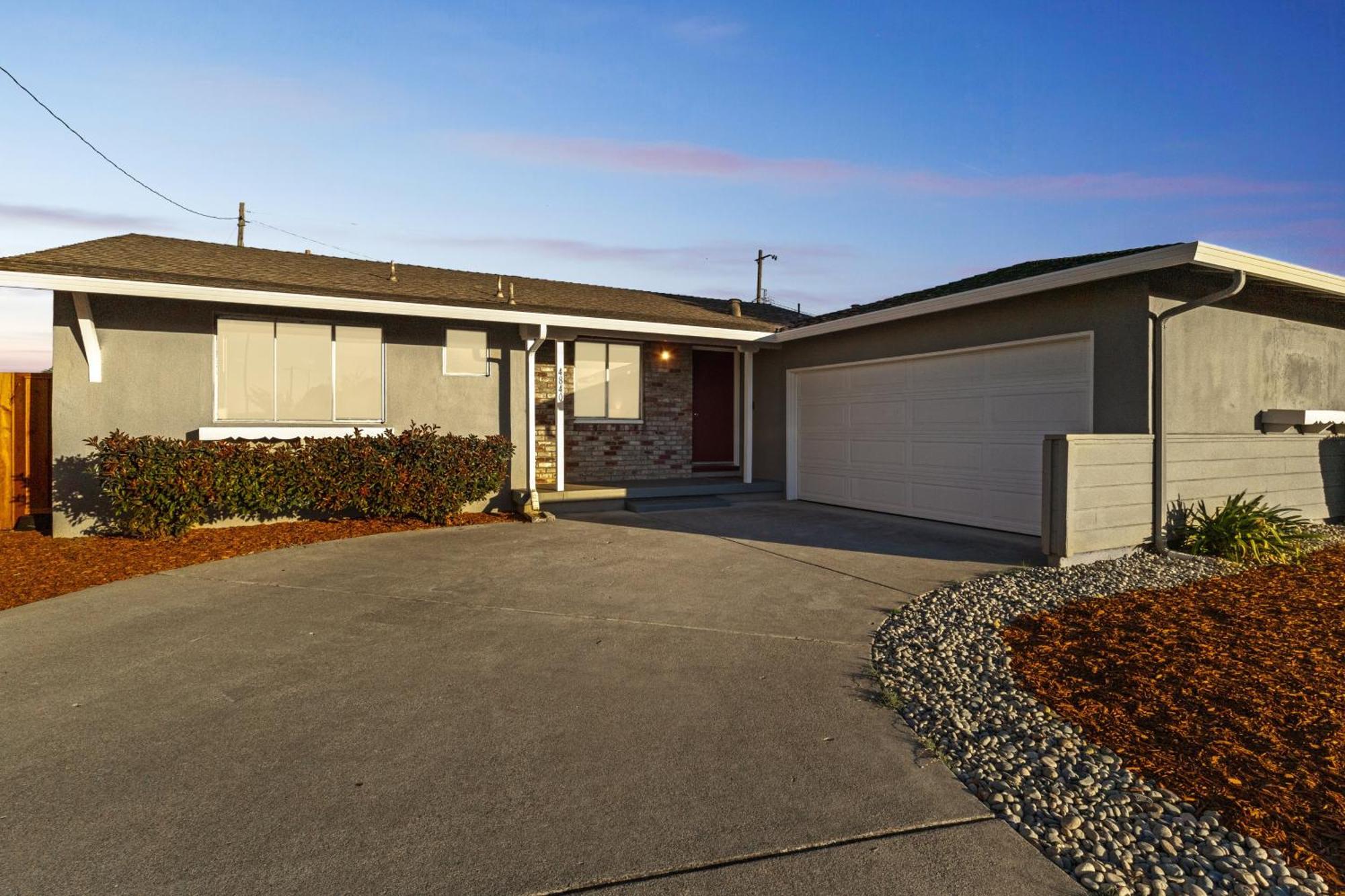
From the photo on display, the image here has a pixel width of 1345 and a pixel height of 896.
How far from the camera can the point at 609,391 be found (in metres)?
12.8

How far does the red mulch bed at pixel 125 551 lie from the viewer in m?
6.06

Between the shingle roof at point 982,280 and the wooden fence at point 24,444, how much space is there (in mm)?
10862

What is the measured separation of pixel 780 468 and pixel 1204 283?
664 centimetres

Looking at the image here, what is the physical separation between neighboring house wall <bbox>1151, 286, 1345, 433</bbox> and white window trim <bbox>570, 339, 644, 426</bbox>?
816 centimetres

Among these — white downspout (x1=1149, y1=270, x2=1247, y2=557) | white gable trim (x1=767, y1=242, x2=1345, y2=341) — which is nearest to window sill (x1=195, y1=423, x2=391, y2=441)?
white gable trim (x1=767, y1=242, x2=1345, y2=341)

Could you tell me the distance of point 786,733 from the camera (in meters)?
3.24

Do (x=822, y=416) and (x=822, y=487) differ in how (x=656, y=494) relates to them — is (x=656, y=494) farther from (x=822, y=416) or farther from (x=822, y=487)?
(x=822, y=416)

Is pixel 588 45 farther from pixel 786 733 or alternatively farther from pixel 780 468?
pixel 786 733

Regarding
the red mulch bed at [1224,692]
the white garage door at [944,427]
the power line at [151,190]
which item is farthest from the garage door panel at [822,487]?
the power line at [151,190]

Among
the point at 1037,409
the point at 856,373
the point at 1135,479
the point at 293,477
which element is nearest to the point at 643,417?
the point at 856,373

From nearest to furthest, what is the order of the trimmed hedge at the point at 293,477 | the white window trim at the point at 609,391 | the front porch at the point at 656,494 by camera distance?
the trimmed hedge at the point at 293,477 < the front porch at the point at 656,494 < the white window trim at the point at 609,391

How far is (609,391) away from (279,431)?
562cm

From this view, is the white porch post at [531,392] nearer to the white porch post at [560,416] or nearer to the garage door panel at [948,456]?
the white porch post at [560,416]

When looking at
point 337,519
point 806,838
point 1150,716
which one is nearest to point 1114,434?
point 1150,716
